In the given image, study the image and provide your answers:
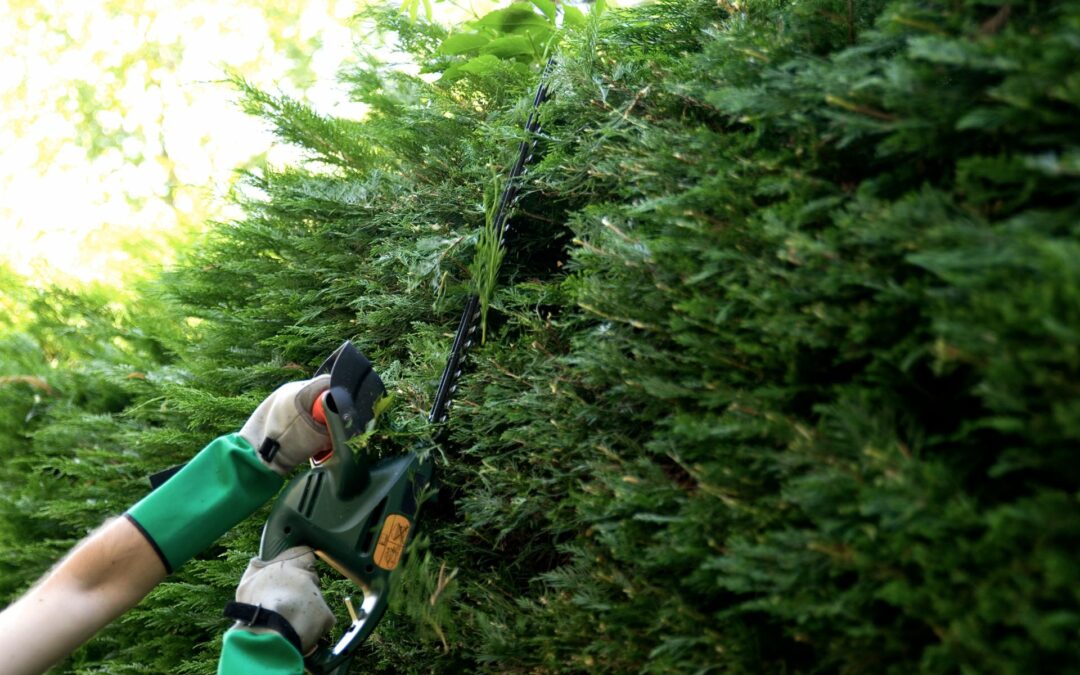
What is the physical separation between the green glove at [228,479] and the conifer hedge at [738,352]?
0.23m

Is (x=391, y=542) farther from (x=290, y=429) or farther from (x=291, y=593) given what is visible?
(x=290, y=429)

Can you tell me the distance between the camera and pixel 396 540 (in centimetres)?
207

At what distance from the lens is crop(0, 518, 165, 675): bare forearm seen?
70.6 inches

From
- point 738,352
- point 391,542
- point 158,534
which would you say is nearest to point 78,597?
point 158,534

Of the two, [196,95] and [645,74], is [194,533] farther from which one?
[196,95]

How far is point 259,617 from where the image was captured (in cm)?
188

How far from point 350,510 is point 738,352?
3.37 ft

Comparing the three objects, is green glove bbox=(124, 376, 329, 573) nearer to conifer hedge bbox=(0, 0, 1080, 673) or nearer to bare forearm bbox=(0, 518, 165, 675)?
bare forearm bbox=(0, 518, 165, 675)

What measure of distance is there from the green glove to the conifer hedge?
23cm

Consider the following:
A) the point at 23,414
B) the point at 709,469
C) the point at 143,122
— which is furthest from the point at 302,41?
the point at 709,469

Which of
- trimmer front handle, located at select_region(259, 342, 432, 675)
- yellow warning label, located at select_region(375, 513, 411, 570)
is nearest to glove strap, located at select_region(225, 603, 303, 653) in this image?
trimmer front handle, located at select_region(259, 342, 432, 675)

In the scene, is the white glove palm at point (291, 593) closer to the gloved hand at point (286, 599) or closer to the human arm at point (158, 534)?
the gloved hand at point (286, 599)

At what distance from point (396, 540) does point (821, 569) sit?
1.09m

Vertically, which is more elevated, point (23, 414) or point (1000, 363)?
point (1000, 363)
